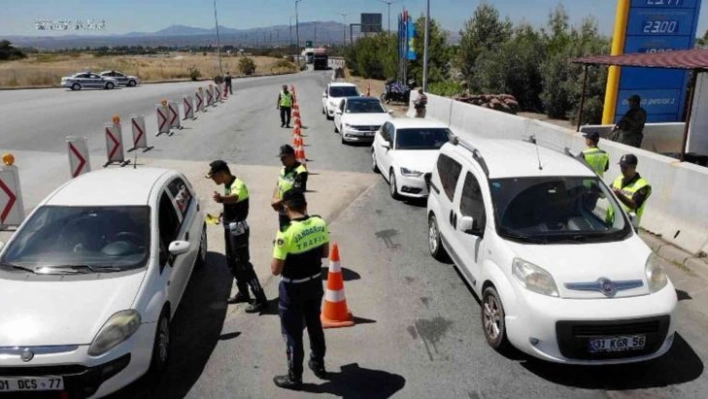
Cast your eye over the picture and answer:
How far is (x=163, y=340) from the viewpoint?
211 inches

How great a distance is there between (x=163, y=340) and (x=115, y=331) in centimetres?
73

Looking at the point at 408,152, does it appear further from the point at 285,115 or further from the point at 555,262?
the point at 285,115

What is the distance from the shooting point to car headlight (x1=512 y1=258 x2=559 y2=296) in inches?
207

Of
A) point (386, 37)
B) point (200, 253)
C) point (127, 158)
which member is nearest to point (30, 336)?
point (200, 253)

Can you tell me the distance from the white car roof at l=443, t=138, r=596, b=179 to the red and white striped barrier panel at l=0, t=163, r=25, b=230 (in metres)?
7.23

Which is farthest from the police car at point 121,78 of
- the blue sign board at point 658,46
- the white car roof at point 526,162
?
the white car roof at point 526,162

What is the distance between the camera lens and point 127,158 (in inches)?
637

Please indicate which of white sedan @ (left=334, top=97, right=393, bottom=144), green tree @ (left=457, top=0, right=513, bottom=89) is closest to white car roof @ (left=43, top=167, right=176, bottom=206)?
white sedan @ (left=334, top=97, right=393, bottom=144)

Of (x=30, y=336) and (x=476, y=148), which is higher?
(x=476, y=148)

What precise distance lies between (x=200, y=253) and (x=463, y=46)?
36.3 metres

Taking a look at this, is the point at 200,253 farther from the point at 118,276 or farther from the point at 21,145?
the point at 21,145

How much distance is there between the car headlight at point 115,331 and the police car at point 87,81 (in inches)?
1817

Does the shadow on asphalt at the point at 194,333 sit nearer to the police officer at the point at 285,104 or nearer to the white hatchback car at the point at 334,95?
the police officer at the point at 285,104

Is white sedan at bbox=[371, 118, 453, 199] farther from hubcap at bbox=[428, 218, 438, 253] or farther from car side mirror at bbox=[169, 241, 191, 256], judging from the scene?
car side mirror at bbox=[169, 241, 191, 256]
